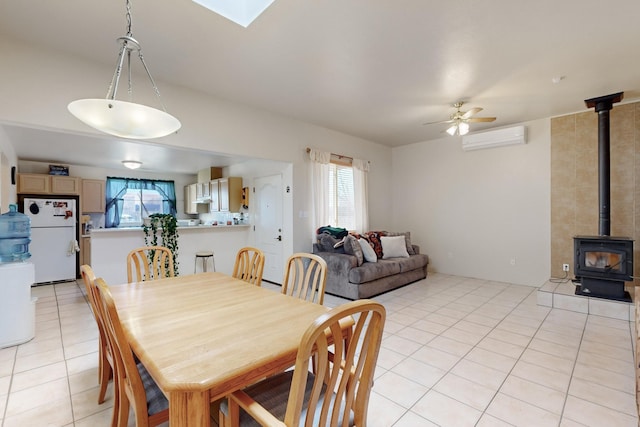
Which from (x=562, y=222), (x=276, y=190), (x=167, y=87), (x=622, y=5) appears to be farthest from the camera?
(x=276, y=190)

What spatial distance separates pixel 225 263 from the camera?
5.04m

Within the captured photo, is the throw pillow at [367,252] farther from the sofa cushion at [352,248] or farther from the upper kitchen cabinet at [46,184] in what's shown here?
the upper kitchen cabinet at [46,184]

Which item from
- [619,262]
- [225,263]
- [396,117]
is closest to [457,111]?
[396,117]

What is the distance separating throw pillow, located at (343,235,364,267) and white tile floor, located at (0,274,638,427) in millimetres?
938

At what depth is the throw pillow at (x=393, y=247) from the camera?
4.79 meters

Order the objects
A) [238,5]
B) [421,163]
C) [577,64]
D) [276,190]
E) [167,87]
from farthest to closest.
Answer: [421,163] → [276,190] → [167,87] → [577,64] → [238,5]

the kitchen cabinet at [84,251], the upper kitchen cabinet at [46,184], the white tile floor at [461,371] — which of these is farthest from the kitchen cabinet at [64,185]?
the white tile floor at [461,371]

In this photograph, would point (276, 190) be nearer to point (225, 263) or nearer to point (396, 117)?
point (225, 263)

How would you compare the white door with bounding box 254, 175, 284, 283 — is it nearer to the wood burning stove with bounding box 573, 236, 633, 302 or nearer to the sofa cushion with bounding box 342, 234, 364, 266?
→ the sofa cushion with bounding box 342, 234, 364, 266

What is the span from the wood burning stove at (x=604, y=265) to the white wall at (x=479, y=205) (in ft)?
3.27

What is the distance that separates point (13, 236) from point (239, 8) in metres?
3.12

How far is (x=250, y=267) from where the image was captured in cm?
251

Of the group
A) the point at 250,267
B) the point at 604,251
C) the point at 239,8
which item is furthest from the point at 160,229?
the point at 604,251

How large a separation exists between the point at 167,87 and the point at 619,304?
18.5 feet
